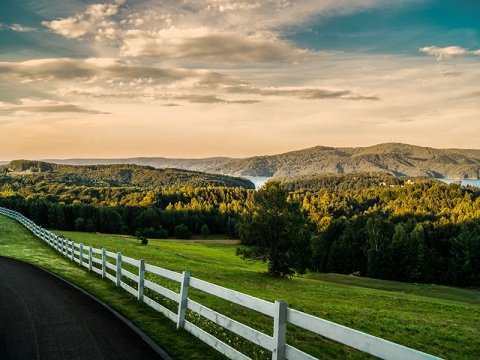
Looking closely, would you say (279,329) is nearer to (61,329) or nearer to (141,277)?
(61,329)

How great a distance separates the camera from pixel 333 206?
570 ft

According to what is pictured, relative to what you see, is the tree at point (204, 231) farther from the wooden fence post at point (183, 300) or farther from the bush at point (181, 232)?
the wooden fence post at point (183, 300)

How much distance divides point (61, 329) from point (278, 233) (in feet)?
110

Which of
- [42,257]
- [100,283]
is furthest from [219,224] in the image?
[100,283]

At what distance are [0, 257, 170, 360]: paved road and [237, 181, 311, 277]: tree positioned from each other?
28.4 m

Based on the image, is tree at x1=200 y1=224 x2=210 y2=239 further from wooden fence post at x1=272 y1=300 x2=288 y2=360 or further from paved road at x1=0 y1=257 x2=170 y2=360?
Answer: wooden fence post at x1=272 y1=300 x2=288 y2=360

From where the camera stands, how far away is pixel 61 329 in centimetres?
1016

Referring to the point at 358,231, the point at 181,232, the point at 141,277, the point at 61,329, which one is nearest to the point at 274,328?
the point at 61,329

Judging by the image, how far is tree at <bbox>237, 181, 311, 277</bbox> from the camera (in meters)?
41.9

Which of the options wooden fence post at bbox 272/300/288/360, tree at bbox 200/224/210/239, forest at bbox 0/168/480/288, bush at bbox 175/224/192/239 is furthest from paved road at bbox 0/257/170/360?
tree at bbox 200/224/210/239

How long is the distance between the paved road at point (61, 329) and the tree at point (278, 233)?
1118 inches

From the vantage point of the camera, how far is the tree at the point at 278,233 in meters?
41.9

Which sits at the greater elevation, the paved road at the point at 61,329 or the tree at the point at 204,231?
the paved road at the point at 61,329

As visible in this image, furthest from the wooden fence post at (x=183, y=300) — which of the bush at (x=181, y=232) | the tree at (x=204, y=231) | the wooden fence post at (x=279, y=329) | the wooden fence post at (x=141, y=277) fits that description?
the tree at (x=204, y=231)
